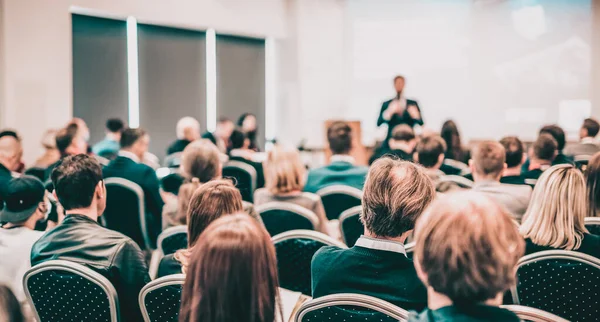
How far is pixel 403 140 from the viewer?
6.02 metres

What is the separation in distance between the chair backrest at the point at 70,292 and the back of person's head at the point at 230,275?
0.72 meters

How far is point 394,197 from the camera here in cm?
213

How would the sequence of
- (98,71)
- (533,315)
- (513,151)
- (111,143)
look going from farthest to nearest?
(98,71) → (111,143) → (513,151) → (533,315)

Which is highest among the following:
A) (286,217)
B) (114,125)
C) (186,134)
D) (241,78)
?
(241,78)

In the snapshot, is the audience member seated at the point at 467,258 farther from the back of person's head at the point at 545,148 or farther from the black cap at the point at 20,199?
the back of person's head at the point at 545,148

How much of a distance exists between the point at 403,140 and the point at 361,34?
17.1ft

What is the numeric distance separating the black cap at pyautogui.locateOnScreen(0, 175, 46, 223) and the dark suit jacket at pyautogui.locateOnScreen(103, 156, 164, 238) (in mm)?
1647

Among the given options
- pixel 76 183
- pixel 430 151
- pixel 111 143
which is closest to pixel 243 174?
pixel 430 151

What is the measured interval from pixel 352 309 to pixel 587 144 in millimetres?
5800

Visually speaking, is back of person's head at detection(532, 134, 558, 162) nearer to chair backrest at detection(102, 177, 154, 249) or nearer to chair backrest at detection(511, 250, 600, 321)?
chair backrest at detection(511, 250, 600, 321)

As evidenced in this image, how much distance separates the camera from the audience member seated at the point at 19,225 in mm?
2623

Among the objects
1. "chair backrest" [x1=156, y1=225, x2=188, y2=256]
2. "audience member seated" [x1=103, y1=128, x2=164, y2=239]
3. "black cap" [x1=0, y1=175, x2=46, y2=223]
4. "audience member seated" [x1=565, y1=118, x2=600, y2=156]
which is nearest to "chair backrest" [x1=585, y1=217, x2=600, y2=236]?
"chair backrest" [x1=156, y1=225, x2=188, y2=256]

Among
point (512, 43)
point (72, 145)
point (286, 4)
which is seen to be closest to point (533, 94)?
point (512, 43)

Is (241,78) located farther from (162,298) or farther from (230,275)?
(230,275)
